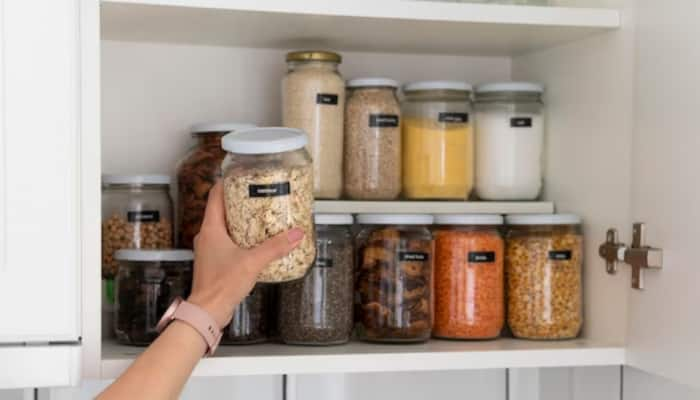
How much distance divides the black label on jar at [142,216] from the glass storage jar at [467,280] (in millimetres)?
387

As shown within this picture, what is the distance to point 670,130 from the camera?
1.30 metres

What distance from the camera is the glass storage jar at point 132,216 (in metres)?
1.44

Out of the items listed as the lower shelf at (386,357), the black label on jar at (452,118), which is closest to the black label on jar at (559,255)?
the lower shelf at (386,357)

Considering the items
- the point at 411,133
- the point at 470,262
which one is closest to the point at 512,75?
the point at 411,133

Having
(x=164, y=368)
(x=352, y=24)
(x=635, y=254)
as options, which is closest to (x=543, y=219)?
(x=635, y=254)

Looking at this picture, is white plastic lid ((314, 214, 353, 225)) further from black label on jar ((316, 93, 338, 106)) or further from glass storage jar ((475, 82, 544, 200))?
glass storage jar ((475, 82, 544, 200))

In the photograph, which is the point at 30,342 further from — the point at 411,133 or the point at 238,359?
the point at 411,133

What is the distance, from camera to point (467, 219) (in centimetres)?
144

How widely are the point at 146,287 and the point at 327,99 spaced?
35 centimetres

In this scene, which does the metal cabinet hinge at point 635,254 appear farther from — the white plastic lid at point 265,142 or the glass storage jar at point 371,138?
the white plastic lid at point 265,142

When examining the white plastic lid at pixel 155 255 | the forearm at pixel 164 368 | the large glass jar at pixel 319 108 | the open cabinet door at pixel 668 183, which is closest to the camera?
the forearm at pixel 164 368

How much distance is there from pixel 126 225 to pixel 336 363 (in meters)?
0.35

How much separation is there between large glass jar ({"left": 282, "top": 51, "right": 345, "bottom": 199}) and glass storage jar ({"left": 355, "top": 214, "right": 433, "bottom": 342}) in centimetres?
10

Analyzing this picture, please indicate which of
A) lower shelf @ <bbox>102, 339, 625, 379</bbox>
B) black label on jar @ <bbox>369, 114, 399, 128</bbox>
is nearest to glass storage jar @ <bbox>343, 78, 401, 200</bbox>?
black label on jar @ <bbox>369, 114, 399, 128</bbox>
